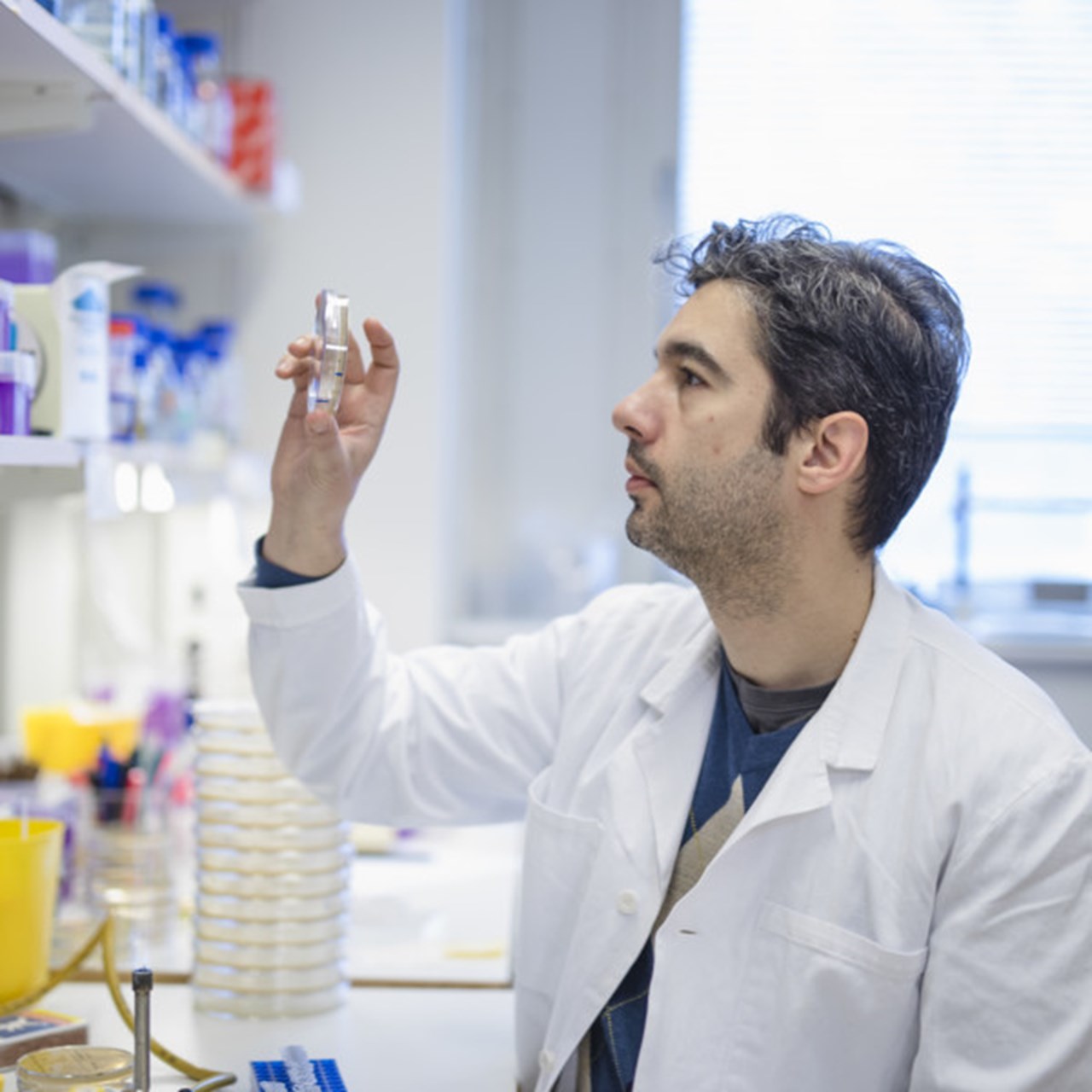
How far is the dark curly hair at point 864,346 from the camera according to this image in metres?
1.44

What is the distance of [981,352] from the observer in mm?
3238

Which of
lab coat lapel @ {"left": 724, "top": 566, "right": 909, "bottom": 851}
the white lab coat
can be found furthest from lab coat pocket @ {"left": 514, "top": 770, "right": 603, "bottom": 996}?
lab coat lapel @ {"left": 724, "top": 566, "right": 909, "bottom": 851}

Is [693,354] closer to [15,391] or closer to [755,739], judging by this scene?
[755,739]

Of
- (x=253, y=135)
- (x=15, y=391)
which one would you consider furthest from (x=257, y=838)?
(x=253, y=135)

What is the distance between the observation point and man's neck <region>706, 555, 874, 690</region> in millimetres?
1464

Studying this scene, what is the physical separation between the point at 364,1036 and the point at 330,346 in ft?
2.44

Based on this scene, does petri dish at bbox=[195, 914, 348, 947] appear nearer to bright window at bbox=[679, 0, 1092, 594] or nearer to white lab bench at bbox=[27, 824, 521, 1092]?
white lab bench at bbox=[27, 824, 521, 1092]

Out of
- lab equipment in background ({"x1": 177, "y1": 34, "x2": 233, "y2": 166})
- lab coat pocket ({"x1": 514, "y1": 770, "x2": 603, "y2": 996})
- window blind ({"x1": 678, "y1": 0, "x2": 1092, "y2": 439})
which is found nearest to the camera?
lab coat pocket ({"x1": 514, "y1": 770, "x2": 603, "y2": 996})

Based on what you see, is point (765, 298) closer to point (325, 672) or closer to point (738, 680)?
point (738, 680)

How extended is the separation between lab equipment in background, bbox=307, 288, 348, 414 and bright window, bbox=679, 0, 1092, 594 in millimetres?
1992

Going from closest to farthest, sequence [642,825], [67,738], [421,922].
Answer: [642,825]
[421,922]
[67,738]

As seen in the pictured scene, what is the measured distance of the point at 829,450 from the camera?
1.45m

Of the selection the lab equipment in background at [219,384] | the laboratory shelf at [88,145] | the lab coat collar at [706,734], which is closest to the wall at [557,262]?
the laboratory shelf at [88,145]

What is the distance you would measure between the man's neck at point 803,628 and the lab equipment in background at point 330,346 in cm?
45
